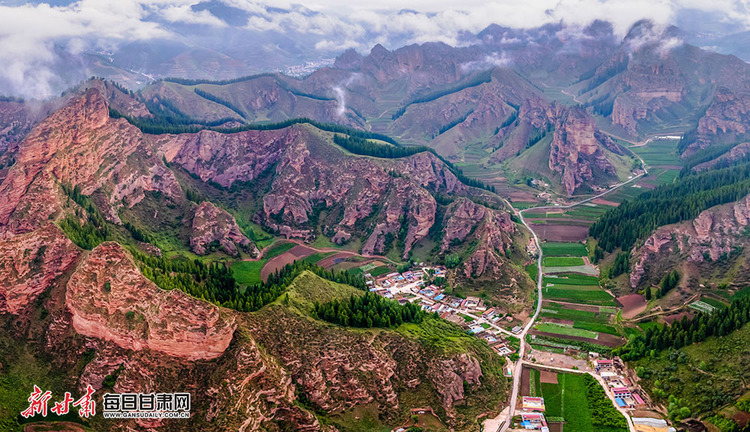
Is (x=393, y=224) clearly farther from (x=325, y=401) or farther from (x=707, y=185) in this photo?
(x=707, y=185)

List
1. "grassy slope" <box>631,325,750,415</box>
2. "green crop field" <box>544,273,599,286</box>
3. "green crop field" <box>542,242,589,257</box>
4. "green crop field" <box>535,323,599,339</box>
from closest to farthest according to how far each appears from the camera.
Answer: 1. "grassy slope" <box>631,325,750,415</box>
2. "green crop field" <box>535,323,599,339</box>
3. "green crop field" <box>544,273,599,286</box>
4. "green crop field" <box>542,242,589,257</box>

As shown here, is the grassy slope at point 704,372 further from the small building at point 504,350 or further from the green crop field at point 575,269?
the green crop field at point 575,269

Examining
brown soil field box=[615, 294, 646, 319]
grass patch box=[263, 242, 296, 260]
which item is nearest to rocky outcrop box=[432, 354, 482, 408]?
brown soil field box=[615, 294, 646, 319]

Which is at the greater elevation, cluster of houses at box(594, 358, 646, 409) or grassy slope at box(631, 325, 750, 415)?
grassy slope at box(631, 325, 750, 415)

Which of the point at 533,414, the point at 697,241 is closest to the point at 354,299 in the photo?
the point at 533,414

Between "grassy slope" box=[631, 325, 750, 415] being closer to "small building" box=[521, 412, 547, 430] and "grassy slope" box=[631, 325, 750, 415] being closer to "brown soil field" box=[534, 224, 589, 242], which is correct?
"small building" box=[521, 412, 547, 430]

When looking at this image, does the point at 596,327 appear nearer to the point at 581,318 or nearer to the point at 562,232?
the point at 581,318
